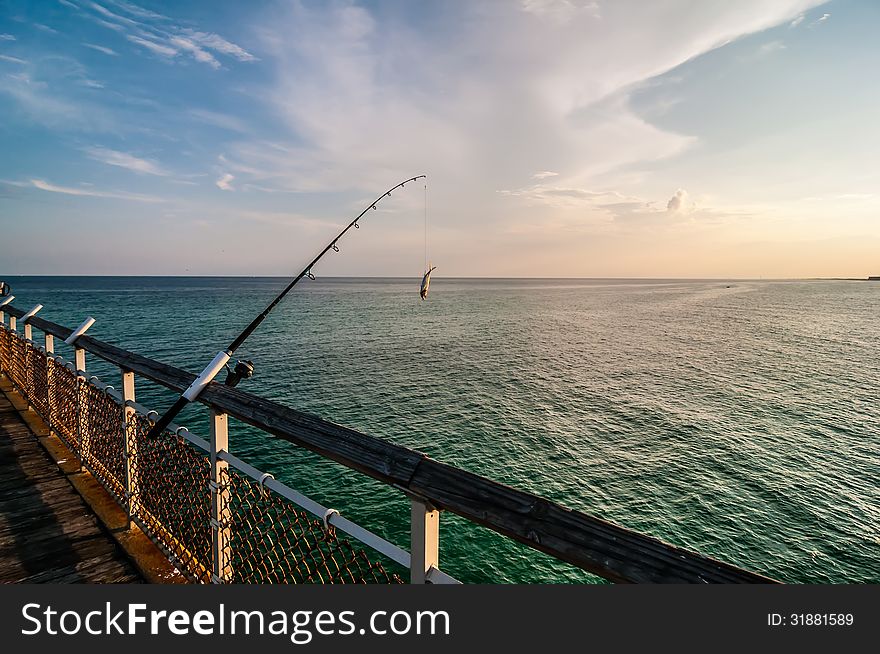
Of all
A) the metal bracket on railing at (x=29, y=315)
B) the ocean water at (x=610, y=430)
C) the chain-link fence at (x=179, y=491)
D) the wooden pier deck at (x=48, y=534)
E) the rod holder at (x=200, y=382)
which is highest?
the metal bracket on railing at (x=29, y=315)

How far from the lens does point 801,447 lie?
21.0 meters

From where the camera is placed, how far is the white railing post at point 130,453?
3902 mm

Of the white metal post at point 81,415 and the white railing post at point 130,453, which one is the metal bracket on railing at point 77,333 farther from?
the white railing post at point 130,453

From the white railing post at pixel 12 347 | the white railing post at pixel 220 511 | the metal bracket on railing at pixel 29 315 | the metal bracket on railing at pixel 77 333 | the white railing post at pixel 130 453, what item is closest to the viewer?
the white railing post at pixel 220 511

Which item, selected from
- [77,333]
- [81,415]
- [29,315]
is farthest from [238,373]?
[29,315]

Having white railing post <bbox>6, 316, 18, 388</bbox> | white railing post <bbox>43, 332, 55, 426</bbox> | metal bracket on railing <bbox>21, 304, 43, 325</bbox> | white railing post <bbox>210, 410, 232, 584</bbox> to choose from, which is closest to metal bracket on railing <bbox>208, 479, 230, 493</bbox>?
white railing post <bbox>210, 410, 232, 584</bbox>

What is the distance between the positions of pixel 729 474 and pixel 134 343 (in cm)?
4435

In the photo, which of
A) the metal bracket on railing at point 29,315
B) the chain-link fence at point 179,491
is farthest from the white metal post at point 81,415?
the metal bracket on railing at point 29,315

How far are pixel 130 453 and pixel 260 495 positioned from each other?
6.83 feet

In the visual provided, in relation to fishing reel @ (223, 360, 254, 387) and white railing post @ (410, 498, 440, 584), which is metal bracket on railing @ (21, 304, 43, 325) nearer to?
fishing reel @ (223, 360, 254, 387)

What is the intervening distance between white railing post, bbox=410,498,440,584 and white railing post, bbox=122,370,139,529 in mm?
3343

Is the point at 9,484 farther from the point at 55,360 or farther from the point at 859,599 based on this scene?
the point at 859,599

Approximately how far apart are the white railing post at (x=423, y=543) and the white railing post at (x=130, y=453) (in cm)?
334

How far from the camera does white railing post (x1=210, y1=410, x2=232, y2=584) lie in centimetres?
280
